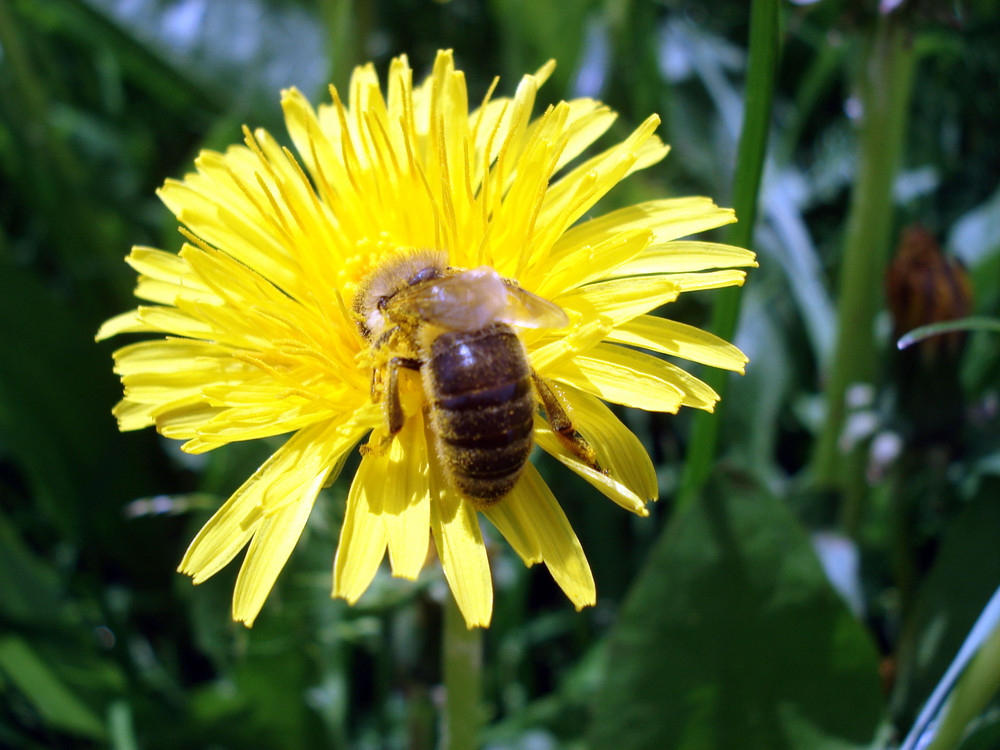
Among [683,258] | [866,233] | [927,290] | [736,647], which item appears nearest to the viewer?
[683,258]

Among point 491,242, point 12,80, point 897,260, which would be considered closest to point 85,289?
point 12,80

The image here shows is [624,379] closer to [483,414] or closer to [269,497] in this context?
[483,414]

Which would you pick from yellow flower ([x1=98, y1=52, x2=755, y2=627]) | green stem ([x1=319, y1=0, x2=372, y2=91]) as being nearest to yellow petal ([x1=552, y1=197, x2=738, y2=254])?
yellow flower ([x1=98, y1=52, x2=755, y2=627])

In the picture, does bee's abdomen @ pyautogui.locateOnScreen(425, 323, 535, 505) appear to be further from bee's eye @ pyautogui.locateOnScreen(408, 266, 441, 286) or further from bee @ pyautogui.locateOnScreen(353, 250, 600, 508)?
bee's eye @ pyautogui.locateOnScreen(408, 266, 441, 286)

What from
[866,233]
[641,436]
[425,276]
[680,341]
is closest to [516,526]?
[680,341]

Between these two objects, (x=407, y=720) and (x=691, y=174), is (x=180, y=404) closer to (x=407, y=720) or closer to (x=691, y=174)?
(x=407, y=720)

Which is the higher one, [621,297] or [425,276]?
[425,276]

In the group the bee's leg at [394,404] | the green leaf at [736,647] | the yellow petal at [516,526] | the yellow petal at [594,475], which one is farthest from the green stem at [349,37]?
the green leaf at [736,647]

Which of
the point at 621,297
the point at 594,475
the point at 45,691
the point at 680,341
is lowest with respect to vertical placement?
the point at 45,691
